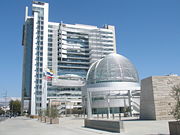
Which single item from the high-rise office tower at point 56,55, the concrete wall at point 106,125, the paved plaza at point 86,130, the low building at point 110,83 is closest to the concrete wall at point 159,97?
the paved plaza at point 86,130

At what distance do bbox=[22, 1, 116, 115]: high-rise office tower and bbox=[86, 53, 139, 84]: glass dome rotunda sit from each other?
118 feet

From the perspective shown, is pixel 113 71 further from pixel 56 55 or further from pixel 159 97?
pixel 56 55

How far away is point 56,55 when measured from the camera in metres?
116

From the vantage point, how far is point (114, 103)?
223ft

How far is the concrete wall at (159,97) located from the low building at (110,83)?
1241 inches

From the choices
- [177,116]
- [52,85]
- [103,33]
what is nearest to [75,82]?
[52,85]

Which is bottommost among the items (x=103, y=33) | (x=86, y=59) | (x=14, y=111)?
(x=14, y=111)

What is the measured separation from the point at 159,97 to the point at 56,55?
302 feet

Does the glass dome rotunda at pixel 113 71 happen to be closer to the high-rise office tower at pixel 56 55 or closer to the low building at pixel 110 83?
the low building at pixel 110 83

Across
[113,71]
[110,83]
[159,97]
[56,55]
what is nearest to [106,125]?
[159,97]

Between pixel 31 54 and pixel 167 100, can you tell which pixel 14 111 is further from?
pixel 167 100

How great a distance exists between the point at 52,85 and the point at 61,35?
29487 millimetres

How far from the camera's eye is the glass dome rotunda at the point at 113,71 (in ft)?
231

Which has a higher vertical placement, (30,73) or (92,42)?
(92,42)
